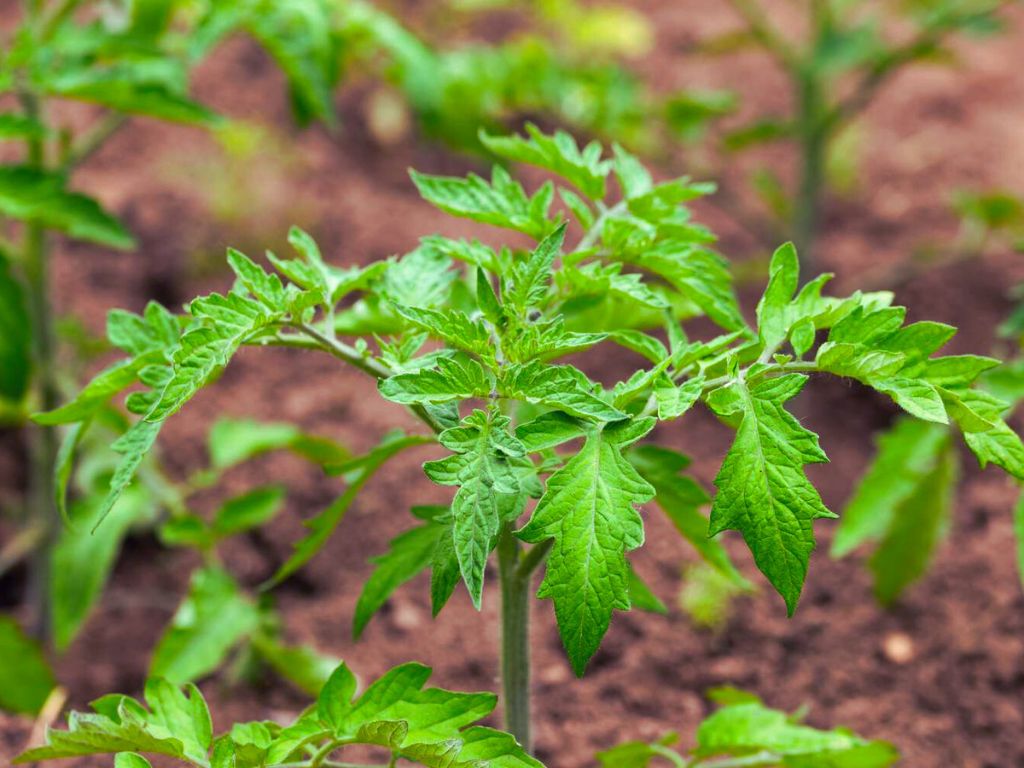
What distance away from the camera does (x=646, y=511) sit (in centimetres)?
265

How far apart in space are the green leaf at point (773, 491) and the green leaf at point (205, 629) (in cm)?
113

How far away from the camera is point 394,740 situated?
127 cm

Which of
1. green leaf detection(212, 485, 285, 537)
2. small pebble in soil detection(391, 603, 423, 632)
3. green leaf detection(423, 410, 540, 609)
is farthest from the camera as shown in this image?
small pebble in soil detection(391, 603, 423, 632)

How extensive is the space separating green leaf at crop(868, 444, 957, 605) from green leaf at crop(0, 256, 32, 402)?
1509 millimetres

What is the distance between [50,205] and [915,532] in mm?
1573

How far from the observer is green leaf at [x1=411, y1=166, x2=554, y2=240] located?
56.4 inches

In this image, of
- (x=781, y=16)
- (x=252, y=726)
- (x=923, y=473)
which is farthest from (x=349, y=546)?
(x=781, y=16)

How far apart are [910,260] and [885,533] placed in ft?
3.25

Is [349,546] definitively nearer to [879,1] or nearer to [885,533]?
[885,533]

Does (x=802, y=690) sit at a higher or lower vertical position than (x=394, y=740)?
lower

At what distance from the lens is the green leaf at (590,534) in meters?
1.14

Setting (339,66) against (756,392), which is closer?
(756,392)

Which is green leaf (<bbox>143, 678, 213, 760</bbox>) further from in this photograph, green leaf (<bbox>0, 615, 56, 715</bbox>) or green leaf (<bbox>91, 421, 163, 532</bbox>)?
green leaf (<bbox>0, 615, 56, 715</bbox>)

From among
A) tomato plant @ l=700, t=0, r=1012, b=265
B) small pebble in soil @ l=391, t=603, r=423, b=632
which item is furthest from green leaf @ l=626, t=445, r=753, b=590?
tomato plant @ l=700, t=0, r=1012, b=265
